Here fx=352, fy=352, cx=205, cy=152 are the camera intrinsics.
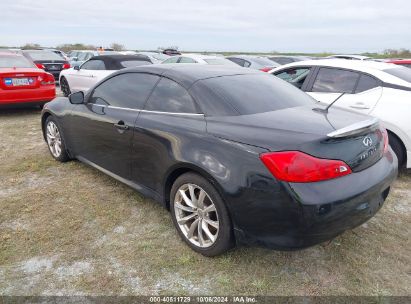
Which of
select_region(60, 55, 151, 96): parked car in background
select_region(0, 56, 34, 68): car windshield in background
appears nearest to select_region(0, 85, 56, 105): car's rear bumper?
select_region(0, 56, 34, 68): car windshield in background

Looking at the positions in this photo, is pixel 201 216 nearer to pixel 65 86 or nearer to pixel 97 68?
pixel 97 68

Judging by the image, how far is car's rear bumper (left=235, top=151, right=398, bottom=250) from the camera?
223cm

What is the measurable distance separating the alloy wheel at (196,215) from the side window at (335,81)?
3.06 meters

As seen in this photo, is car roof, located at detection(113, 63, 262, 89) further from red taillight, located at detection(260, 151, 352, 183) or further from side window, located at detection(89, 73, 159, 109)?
red taillight, located at detection(260, 151, 352, 183)

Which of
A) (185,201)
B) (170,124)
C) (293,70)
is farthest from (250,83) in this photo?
(293,70)

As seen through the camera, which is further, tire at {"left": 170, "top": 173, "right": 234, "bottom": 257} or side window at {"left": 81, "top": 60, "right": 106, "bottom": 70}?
side window at {"left": 81, "top": 60, "right": 106, "bottom": 70}

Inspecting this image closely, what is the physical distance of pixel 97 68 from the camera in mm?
9227

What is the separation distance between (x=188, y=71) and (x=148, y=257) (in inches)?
66.3

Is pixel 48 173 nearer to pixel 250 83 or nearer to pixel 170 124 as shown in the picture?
pixel 170 124

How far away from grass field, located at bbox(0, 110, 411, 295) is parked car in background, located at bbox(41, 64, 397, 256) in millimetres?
283

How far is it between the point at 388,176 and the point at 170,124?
1.79 m

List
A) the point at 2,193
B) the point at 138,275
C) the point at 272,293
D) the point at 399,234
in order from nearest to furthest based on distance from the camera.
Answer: the point at 272,293 → the point at 138,275 → the point at 399,234 → the point at 2,193

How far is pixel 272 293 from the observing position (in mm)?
2455

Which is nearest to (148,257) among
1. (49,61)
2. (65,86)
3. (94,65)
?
(94,65)
